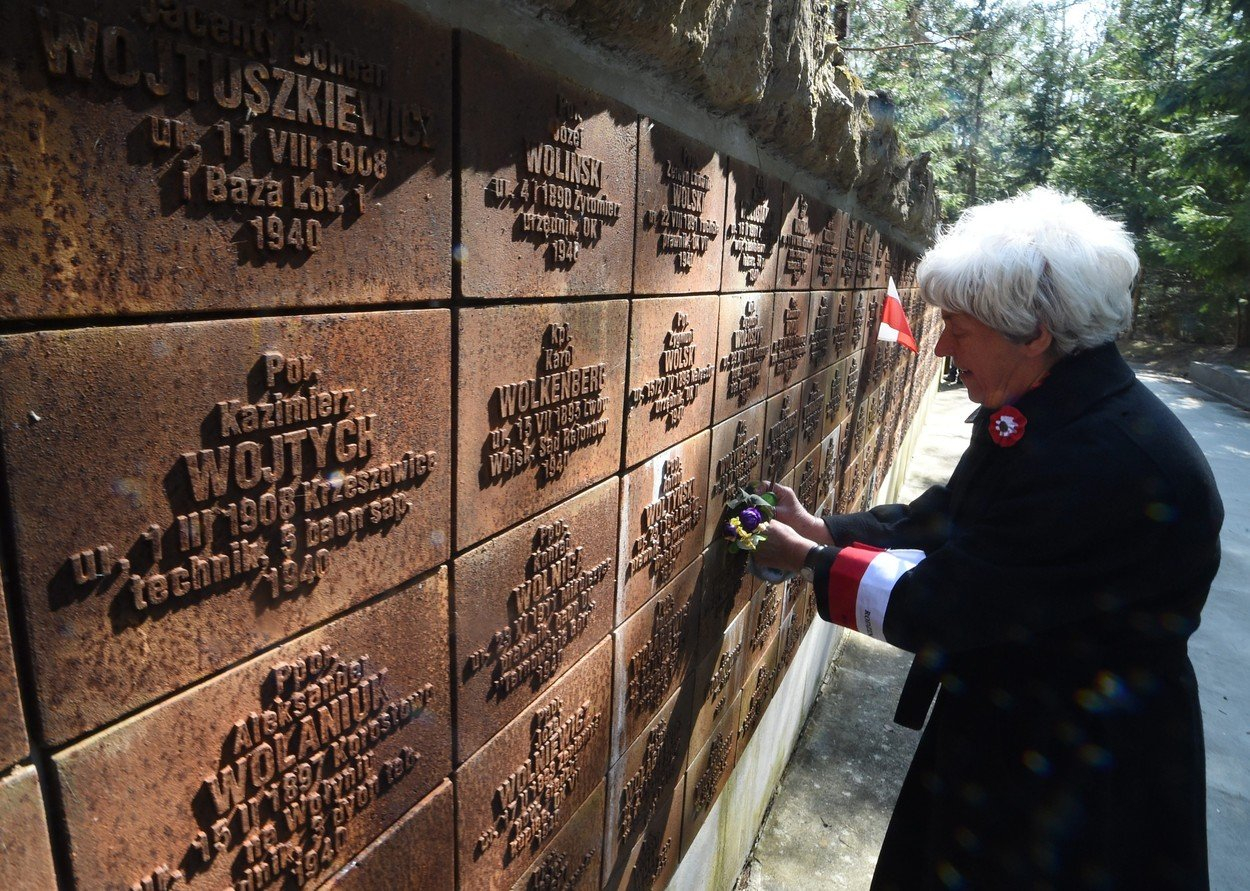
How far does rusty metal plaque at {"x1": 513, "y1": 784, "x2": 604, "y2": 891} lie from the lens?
1.81m

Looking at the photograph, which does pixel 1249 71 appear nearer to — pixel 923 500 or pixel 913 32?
pixel 913 32

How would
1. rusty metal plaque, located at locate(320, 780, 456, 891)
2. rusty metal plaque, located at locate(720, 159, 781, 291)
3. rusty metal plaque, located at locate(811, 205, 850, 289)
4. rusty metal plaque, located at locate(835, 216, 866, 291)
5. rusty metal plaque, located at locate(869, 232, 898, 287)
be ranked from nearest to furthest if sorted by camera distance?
1. rusty metal plaque, located at locate(320, 780, 456, 891)
2. rusty metal plaque, located at locate(720, 159, 781, 291)
3. rusty metal plaque, located at locate(811, 205, 850, 289)
4. rusty metal plaque, located at locate(835, 216, 866, 291)
5. rusty metal plaque, located at locate(869, 232, 898, 287)

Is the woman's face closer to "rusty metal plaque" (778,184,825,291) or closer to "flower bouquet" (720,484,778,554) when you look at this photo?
"flower bouquet" (720,484,778,554)

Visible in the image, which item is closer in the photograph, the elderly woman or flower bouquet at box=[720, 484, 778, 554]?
the elderly woman

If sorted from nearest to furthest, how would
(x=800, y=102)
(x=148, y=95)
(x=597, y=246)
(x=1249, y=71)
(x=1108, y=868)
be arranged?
(x=148, y=95)
(x=597, y=246)
(x=1108, y=868)
(x=800, y=102)
(x=1249, y=71)

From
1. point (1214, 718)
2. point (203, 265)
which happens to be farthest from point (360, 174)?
point (1214, 718)

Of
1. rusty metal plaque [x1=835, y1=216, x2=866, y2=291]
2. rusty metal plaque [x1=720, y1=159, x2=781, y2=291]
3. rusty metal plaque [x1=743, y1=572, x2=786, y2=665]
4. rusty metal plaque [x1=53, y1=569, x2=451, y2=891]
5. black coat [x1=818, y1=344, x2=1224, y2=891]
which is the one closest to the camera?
rusty metal plaque [x1=53, y1=569, x2=451, y2=891]

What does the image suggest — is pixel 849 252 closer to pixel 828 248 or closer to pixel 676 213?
pixel 828 248

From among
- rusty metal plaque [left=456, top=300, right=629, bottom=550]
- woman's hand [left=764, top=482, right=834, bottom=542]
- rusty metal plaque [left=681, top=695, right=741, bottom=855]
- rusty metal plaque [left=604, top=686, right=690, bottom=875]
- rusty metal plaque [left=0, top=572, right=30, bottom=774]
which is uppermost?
rusty metal plaque [left=456, top=300, right=629, bottom=550]

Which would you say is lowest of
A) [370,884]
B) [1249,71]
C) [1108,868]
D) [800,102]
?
[1108,868]

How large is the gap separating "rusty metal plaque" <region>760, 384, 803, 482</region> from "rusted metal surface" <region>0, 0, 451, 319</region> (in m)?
2.09

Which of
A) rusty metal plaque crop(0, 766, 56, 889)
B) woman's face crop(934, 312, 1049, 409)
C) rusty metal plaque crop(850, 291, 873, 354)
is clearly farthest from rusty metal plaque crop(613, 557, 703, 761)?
rusty metal plaque crop(850, 291, 873, 354)

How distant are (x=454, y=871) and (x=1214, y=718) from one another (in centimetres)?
503

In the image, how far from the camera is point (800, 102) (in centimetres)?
264
